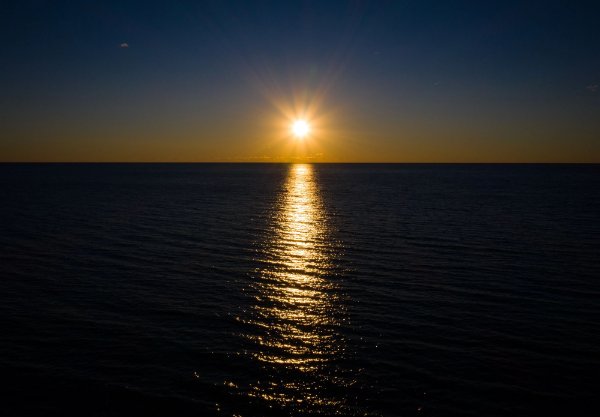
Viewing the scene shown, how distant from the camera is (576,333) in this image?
2006cm

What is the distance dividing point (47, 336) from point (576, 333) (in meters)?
24.4

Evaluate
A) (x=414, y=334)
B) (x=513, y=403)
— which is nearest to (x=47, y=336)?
(x=414, y=334)

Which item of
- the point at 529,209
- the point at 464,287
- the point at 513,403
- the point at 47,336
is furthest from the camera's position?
the point at 529,209

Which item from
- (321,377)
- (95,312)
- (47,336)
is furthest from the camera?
(95,312)

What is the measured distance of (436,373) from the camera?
54.1ft

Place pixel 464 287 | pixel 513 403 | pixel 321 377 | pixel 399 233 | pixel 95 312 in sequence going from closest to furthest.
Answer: pixel 513 403
pixel 321 377
pixel 95 312
pixel 464 287
pixel 399 233

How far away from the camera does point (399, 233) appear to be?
156ft

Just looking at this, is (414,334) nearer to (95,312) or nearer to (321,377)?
→ (321,377)

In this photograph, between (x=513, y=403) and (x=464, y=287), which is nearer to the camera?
(x=513, y=403)

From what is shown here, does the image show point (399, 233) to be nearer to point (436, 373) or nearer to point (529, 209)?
point (436, 373)

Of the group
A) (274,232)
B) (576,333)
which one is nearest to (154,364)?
(576,333)

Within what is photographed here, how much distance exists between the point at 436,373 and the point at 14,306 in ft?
71.4

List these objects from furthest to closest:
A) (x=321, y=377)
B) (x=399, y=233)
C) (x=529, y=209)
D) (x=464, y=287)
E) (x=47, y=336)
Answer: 1. (x=529, y=209)
2. (x=399, y=233)
3. (x=464, y=287)
4. (x=47, y=336)
5. (x=321, y=377)

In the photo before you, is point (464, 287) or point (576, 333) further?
point (464, 287)
